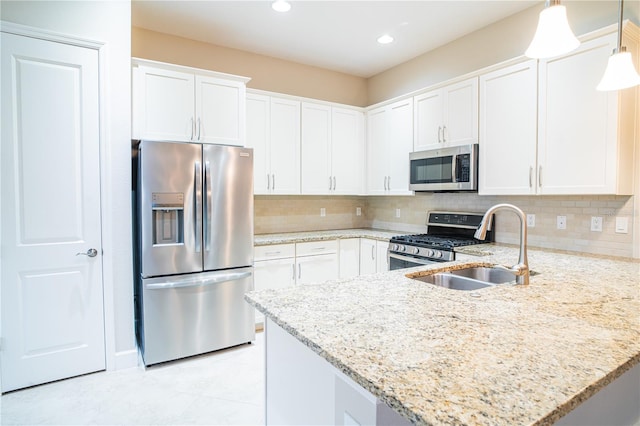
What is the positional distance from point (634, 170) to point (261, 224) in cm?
325

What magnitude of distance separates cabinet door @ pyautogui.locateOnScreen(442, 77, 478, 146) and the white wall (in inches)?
106

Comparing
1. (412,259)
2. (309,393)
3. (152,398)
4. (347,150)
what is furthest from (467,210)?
(152,398)

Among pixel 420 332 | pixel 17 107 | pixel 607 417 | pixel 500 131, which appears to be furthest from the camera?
pixel 500 131

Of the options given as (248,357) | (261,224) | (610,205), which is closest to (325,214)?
(261,224)

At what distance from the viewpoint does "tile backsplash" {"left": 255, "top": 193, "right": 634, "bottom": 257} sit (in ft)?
8.41

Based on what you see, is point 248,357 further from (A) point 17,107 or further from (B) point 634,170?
(B) point 634,170

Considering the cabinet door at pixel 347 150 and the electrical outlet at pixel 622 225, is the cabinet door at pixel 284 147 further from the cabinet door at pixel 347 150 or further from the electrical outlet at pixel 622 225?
the electrical outlet at pixel 622 225

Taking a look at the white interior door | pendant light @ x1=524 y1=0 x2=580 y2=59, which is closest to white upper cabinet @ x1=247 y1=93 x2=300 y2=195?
the white interior door

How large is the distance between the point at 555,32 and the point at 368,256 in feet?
Answer: 9.04

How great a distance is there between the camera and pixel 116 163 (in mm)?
2611

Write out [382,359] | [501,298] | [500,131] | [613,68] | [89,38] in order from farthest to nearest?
1. [500,131]
2. [89,38]
3. [613,68]
4. [501,298]
5. [382,359]

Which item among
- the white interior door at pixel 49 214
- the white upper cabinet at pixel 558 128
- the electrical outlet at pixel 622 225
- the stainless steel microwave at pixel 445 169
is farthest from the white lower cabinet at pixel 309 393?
the electrical outlet at pixel 622 225

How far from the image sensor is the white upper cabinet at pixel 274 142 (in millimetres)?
3613

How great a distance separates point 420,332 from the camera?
105cm
